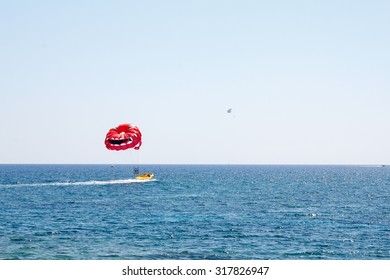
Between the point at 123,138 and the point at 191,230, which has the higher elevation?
the point at 123,138

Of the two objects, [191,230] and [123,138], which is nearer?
[191,230]

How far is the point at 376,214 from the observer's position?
73938 millimetres

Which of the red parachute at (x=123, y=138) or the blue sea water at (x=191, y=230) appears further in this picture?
the red parachute at (x=123, y=138)

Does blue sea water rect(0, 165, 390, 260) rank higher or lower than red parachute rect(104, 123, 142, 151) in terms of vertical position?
lower

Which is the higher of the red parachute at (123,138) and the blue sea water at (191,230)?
the red parachute at (123,138)

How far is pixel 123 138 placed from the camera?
80.8 meters

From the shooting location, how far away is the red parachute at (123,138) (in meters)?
80.7

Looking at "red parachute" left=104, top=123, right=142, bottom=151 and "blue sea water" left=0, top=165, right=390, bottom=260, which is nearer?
"blue sea water" left=0, top=165, right=390, bottom=260

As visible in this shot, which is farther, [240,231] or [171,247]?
[240,231]

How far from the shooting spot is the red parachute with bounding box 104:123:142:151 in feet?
265
